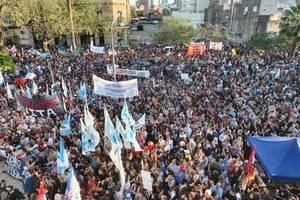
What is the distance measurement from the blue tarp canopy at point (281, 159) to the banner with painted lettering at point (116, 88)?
5037mm

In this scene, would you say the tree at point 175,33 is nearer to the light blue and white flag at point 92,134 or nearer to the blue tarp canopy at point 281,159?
the light blue and white flag at point 92,134

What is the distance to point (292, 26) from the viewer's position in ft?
89.6

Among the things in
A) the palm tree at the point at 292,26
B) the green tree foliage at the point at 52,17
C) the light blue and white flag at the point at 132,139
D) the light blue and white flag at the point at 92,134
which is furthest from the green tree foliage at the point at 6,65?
the palm tree at the point at 292,26

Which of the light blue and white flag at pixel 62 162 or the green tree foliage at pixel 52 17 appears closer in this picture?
the light blue and white flag at pixel 62 162

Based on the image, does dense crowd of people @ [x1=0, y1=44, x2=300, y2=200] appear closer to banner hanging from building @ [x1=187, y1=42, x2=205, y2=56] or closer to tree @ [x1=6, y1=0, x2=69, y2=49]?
banner hanging from building @ [x1=187, y1=42, x2=205, y2=56]

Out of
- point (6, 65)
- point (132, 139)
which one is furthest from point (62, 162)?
point (6, 65)

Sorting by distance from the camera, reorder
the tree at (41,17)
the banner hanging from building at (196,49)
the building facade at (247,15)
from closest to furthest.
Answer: the banner hanging from building at (196,49)
the tree at (41,17)
the building facade at (247,15)

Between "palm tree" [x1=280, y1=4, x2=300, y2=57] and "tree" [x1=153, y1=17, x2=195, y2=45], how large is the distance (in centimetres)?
1070

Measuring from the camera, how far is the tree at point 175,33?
35.8 m

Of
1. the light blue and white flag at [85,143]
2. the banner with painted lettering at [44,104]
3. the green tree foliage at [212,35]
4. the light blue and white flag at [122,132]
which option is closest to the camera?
the light blue and white flag at [85,143]

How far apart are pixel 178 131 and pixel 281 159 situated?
13.2 ft

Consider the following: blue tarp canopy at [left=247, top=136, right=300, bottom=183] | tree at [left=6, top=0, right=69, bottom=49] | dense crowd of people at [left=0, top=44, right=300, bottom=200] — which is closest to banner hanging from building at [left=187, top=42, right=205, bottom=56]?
dense crowd of people at [left=0, top=44, right=300, bottom=200]

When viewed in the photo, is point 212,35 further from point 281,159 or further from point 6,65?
point 281,159

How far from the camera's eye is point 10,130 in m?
12.4
